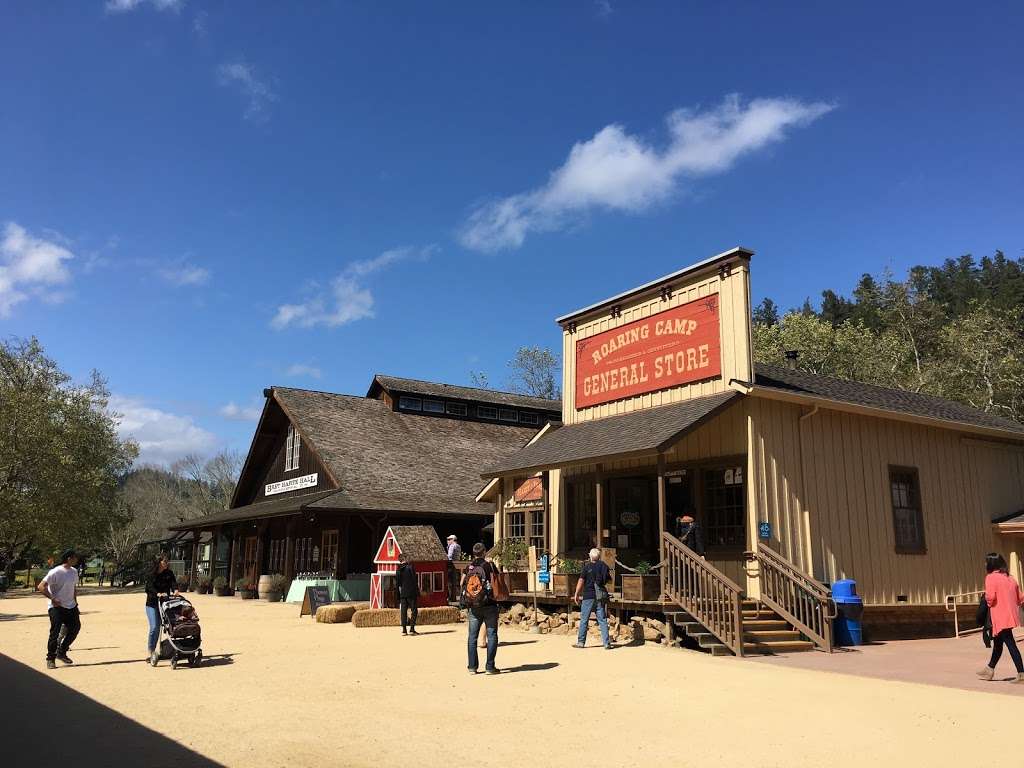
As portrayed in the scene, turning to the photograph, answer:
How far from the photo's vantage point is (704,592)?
12.5 metres

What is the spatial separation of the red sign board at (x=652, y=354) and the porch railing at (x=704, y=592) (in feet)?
13.1

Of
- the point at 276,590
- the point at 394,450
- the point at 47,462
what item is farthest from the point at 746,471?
the point at 47,462

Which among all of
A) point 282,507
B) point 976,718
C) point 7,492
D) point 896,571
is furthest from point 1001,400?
point 7,492

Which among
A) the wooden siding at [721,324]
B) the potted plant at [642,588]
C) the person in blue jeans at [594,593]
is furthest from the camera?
the wooden siding at [721,324]

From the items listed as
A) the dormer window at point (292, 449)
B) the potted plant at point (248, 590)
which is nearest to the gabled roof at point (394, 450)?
the dormer window at point (292, 449)

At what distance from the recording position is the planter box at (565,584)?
15508mm

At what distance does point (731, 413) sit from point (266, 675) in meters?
9.22

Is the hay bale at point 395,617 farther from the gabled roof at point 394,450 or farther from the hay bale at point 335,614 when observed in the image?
the gabled roof at point 394,450

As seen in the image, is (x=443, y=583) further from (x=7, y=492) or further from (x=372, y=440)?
(x=7, y=492)

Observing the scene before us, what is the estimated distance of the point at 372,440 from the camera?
29.0 metres

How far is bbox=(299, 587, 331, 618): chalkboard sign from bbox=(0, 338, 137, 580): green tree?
18.9 m

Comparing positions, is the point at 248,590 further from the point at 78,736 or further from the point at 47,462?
the point at 78,736

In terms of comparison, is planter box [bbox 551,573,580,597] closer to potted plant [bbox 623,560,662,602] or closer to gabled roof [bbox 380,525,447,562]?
potted plant [bbox 623,560,662,602]

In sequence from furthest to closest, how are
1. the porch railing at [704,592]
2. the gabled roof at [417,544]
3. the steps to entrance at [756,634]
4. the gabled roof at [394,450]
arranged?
the gabled roof at [394,450], the gabled roof at [417,544], the steps to entrance at [756,634], the porch railing at [704,592]
